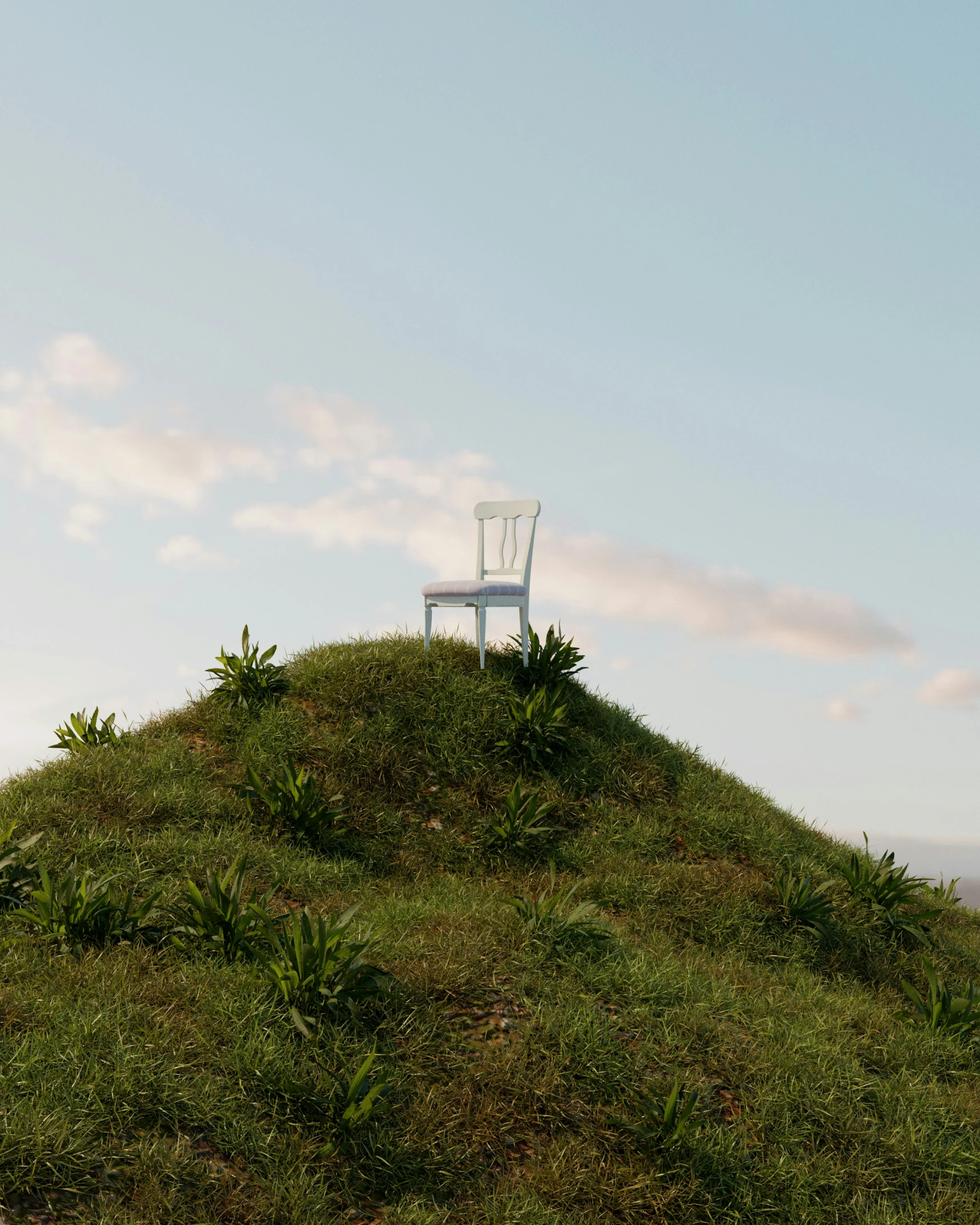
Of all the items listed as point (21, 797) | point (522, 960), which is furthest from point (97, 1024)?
point (21, 797)

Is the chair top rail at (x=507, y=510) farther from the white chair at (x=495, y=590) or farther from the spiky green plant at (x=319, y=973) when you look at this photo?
the spiky green plant at (x=319, y=973)

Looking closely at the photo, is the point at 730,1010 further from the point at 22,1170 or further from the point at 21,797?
the point at 21,797

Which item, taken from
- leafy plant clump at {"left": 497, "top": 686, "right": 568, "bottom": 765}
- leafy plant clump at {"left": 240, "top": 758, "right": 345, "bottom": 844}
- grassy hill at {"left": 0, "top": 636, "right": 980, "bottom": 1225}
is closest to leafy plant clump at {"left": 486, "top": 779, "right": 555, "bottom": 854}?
grassy hill at {"left": 0, "top": 636, "right": 980, "bottom": 1225}

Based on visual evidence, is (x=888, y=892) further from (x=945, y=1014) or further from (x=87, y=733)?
(x=87, y=733)

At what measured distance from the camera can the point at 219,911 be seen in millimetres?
4699

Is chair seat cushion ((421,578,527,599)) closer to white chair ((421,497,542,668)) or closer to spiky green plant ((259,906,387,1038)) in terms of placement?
white chair ((421,497,542,668))

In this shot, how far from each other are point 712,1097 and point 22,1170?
279 cm

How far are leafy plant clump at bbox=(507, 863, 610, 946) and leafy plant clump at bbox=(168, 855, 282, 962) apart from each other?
1322 mm

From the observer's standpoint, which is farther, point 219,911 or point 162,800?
point 162,800

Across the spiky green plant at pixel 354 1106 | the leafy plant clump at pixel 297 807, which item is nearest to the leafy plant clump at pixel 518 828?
the leafy plant clump at pixel 297 807

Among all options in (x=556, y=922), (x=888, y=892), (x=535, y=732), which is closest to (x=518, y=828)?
(x=535, y=732)

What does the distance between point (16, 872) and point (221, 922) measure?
1543 mm

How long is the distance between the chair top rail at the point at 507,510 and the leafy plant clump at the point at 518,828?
9.51ft

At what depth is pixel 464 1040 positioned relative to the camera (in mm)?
4219
